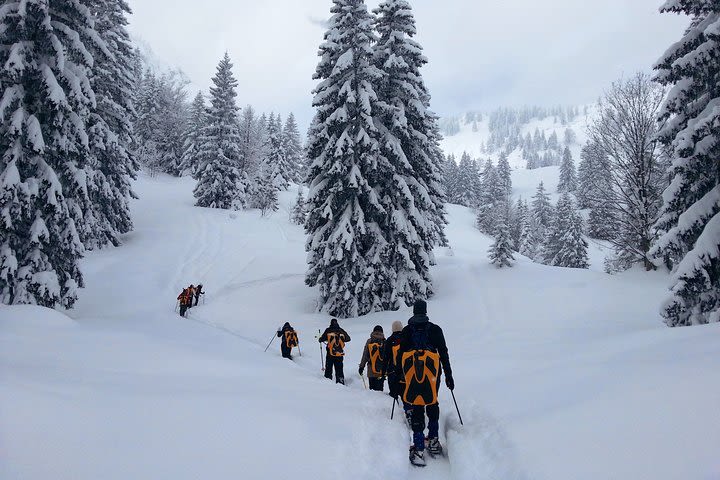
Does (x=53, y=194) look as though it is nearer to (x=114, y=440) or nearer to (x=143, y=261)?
(x=114, y=440)

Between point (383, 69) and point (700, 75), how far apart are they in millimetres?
13124

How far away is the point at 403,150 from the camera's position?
20.3m

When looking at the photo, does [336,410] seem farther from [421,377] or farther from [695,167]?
[695,167]

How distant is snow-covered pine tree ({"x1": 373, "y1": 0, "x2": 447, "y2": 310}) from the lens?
1859 centimetres

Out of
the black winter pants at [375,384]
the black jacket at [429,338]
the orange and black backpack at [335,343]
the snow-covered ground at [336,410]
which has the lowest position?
the black winter pants at [375,384]

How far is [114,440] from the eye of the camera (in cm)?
377

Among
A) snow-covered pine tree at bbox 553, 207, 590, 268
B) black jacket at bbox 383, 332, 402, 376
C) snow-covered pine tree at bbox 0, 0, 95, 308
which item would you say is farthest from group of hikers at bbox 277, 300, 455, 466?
snow-covered pine tree at bbox 553, 207, 590, 268

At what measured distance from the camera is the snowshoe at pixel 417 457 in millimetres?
5312

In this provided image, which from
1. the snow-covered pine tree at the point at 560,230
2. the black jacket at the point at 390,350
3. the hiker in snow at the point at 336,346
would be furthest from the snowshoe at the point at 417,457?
the snow-covered pine tree at the point at 560,230

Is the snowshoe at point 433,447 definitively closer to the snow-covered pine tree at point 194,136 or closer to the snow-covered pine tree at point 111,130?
the snow-covered pine tree at point 111,130

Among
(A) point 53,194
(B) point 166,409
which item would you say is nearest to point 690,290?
(B) point 166,409

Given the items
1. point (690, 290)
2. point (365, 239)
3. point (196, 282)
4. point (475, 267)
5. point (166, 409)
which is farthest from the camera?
point (196, 282)

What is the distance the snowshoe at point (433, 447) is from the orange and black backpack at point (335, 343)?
4.84m

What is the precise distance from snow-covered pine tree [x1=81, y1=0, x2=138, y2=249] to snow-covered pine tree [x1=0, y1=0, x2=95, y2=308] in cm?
817
